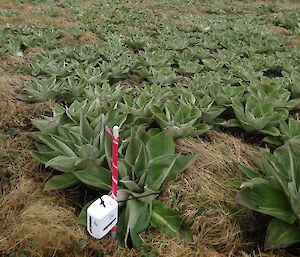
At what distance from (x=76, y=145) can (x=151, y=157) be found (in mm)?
643

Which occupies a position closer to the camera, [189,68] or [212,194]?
[212,194]

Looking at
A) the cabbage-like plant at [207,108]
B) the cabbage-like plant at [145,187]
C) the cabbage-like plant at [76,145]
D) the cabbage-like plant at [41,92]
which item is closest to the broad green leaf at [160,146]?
the cabbage-like plant at [145,187]

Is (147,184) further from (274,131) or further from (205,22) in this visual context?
(205,22)

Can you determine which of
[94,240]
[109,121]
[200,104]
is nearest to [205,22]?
[200,104]

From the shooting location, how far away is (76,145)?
248 centimetres

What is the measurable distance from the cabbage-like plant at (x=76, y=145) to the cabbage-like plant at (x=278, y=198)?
1.08 m

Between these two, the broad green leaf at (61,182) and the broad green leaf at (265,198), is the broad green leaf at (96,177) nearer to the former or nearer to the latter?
the broad green leaf at (61,182)

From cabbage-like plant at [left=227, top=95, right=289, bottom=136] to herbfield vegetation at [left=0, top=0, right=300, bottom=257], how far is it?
13mm

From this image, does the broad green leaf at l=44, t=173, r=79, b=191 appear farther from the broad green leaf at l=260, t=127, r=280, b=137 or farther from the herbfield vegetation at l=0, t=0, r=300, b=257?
the broad green leaf at l=260, t=127, r=280, b=137

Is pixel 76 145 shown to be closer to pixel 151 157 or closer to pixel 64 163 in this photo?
pixel 64 163

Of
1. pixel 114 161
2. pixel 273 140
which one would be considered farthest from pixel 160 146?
pixel 273 140

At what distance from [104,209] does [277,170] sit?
4.28 ft

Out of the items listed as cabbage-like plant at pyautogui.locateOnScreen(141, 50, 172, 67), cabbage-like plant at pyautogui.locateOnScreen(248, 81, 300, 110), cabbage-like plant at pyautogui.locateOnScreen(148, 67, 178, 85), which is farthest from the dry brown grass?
cabbage-like plant at pyautogui.locateOnScreen(148, 67, 178, 85)

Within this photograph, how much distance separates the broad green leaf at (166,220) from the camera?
2154 mm
